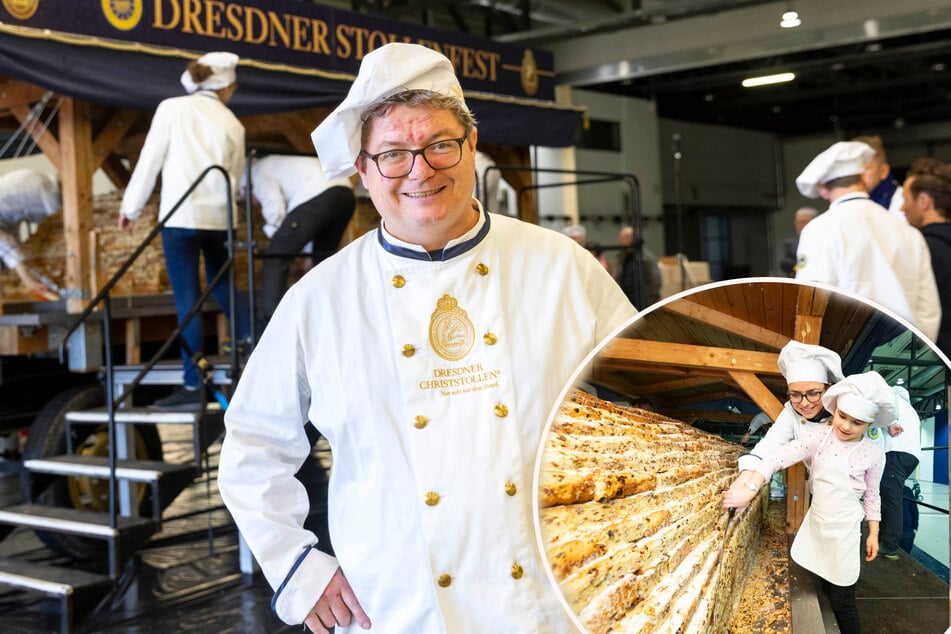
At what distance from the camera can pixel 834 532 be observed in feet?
3.53

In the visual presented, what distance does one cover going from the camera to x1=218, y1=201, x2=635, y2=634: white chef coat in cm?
154

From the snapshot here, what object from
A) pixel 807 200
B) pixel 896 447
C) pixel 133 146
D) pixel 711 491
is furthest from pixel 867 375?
pixel 807 200

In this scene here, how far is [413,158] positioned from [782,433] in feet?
2.35

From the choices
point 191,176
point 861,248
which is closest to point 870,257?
point 861,248

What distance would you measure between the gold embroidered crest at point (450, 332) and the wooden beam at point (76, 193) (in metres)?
4.08

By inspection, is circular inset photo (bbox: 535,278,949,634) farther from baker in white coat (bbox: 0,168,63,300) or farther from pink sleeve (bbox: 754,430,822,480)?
baker in white coat (bbox: 0,168,63,300)

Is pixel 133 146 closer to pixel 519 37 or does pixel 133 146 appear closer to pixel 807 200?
pixel 519 37

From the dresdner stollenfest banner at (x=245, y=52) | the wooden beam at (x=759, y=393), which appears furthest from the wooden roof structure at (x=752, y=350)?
the dresdner stollenfest banner at (x=245, y=52)

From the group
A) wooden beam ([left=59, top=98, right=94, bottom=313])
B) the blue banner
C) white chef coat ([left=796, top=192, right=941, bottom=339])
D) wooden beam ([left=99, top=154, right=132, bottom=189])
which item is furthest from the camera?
wooden beam ([left=99, top=154, right=132, bottom=189])

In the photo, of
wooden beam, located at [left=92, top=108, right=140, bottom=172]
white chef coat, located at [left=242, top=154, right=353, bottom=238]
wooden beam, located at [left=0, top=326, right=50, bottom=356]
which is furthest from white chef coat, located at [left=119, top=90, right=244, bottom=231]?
Result: wooden beam, located at [left=92, top=108, right=140, bottom=172]

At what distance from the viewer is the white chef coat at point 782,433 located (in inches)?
43.2

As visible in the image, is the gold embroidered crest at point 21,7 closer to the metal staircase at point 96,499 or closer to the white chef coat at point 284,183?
the white chef coat at point 284,183

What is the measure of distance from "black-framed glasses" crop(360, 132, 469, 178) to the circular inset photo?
0.47 metres

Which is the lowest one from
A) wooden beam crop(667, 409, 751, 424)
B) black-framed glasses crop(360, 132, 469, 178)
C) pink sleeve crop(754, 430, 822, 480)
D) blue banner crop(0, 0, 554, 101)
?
pink sleeve crop(754, 430, 822, 480)
